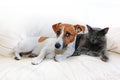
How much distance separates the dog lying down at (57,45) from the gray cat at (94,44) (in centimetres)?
5

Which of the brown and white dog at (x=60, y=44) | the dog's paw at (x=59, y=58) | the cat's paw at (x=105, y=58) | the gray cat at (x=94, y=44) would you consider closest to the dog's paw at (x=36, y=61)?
the brown and white dog at (x=60, y=44)

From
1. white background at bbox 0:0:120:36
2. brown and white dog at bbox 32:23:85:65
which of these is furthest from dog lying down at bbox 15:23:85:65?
white background at bbox 0:0:120:36

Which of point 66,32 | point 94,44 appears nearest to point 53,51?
point 66,32

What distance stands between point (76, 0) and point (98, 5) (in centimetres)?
20

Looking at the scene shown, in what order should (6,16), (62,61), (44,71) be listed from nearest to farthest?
(44,71), (62,61), (6,16)

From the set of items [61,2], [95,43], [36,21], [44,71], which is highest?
[61,2]

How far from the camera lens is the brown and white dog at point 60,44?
1.33 meters

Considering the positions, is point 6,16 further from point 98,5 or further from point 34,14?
point 98,5

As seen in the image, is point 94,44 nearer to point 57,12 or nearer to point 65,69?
point 65,69

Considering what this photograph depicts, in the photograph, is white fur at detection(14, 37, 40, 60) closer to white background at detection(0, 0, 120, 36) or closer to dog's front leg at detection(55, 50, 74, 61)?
white background at detection(0, 0, 120, 36)

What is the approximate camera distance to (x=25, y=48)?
4.81 ft

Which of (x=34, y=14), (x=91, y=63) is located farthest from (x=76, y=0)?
(x=91, y=63)

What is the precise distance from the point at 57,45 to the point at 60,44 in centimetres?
2

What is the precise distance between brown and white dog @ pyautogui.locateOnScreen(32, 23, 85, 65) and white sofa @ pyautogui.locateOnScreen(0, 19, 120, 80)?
44 millimetres
